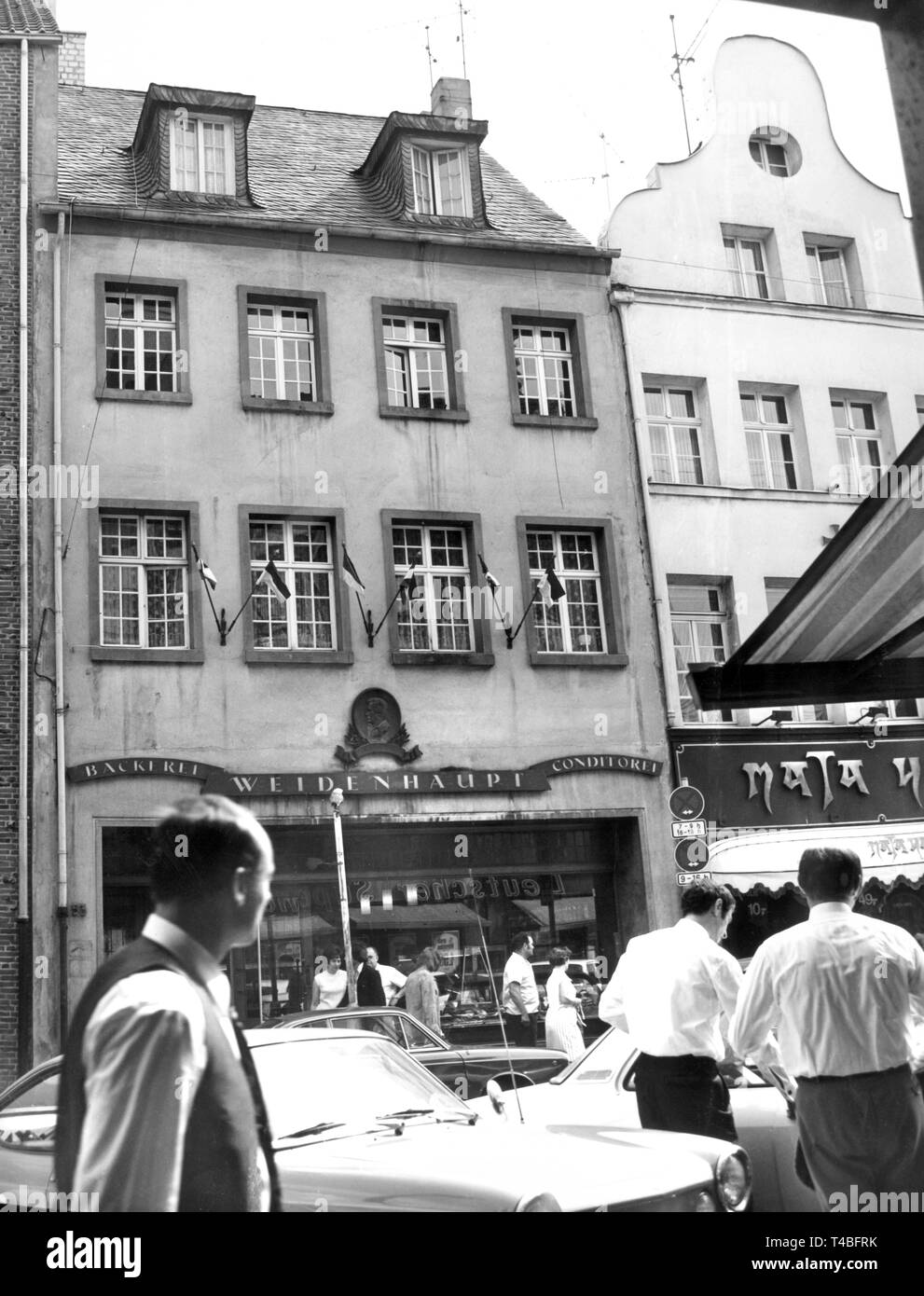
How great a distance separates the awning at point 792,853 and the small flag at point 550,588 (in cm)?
57

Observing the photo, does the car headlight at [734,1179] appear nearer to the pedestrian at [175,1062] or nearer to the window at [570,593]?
the pedestrian at [175,1062]

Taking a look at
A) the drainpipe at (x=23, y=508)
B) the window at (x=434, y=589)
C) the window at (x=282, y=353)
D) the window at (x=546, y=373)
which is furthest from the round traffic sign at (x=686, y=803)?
the drainpipe at (x=23, y=508)

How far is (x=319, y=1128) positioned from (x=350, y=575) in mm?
991

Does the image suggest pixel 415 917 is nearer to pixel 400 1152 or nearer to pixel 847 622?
pixel 400 1152

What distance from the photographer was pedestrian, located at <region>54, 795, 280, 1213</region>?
1.58 meters

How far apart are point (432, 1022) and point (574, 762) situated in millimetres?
553

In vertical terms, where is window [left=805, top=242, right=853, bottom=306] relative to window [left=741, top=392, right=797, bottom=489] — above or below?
above

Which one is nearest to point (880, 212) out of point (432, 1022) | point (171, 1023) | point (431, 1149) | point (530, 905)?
point (530, 905)

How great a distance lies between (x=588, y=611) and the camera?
267cm

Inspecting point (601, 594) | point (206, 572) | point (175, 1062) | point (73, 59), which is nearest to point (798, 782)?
point (601, 594)

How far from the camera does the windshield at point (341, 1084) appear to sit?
6.84ft

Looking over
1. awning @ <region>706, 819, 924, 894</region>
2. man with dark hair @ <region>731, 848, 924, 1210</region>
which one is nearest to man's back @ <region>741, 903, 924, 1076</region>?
man with dark hair @ <region>731, 848, 924, 1210</region>

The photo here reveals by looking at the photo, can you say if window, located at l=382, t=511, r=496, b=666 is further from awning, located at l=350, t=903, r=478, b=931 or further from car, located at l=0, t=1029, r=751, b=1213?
car, located at l=0, t=1029, r=751, b=1213

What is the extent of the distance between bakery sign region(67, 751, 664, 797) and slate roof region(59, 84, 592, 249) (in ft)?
3.83
